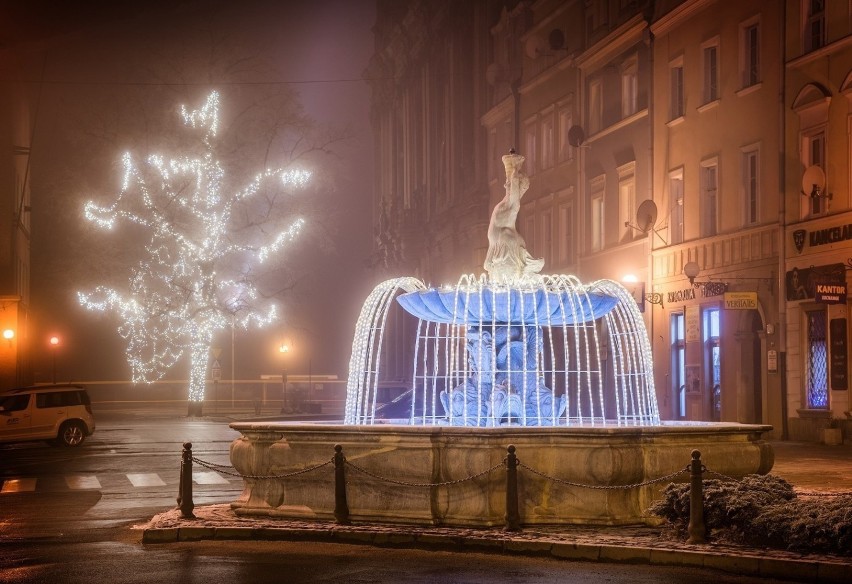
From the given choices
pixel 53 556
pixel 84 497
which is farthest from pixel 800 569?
pixel 84 497

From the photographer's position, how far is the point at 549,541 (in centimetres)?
1196

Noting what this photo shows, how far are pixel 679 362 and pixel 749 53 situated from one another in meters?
8.34

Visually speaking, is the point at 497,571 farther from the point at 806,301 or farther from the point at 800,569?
the point at 806,301

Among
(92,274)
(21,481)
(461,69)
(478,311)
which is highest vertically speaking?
(461,69)

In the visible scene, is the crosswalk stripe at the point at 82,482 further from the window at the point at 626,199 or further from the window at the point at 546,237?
the window at the point at 546,237

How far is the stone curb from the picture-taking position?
10.6 metres

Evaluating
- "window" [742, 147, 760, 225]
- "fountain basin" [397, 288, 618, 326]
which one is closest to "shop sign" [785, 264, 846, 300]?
"window" [742, 147, 760, 225]

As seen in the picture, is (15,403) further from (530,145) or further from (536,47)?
(530,145)

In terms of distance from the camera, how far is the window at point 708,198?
3303cm

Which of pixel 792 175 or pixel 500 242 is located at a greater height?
pixel 792 175

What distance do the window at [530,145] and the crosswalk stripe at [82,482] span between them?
86.9 feet

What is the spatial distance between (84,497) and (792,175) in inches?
689

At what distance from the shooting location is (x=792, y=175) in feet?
95.3

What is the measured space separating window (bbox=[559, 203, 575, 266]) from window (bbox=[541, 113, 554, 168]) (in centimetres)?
181
